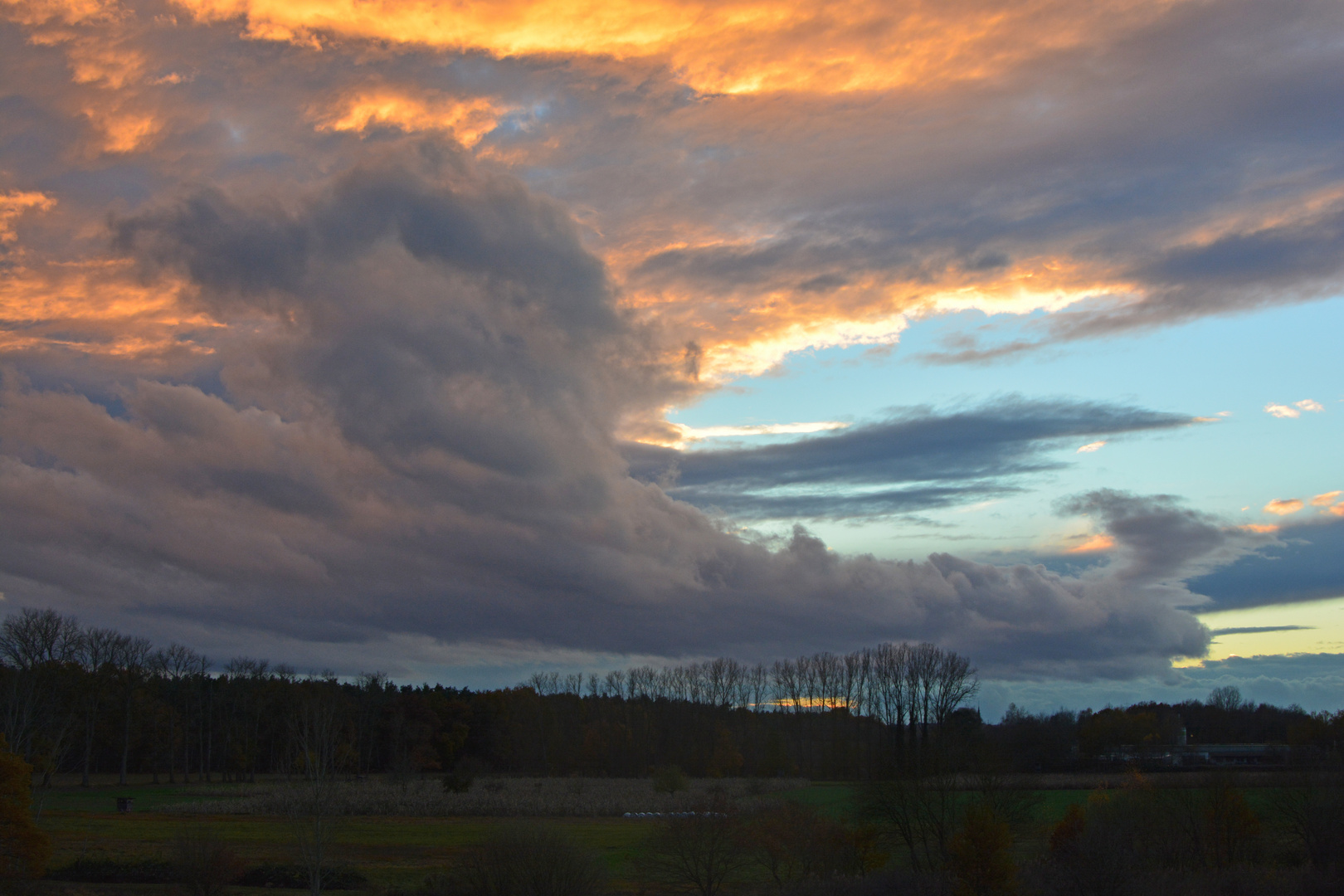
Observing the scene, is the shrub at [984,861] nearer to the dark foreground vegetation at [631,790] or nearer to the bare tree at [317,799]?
the dark foreground vegetation at [631,790]

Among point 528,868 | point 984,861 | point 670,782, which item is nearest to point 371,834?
point 528,868

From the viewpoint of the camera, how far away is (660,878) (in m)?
43.0

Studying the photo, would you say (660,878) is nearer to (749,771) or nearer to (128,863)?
(128,863)

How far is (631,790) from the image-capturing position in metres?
97.2

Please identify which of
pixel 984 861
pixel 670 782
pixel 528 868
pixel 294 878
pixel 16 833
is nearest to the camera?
pixel 528 868

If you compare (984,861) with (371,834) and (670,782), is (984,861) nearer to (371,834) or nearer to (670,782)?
(371,834)

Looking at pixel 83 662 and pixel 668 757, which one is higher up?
pixel 83 662

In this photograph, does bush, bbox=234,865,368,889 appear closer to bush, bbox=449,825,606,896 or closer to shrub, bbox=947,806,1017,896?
bush, bbox=449,825,606,896

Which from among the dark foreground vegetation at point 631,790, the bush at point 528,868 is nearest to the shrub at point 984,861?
the dark foreground vegetation at point 631,790

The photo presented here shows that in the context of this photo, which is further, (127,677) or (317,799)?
(127,677)

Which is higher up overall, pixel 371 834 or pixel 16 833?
pixel 16 833

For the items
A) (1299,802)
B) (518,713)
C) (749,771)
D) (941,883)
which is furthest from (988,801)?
(518,713)

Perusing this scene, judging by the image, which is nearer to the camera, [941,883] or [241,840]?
[941,883]

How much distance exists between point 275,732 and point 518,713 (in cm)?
3596
